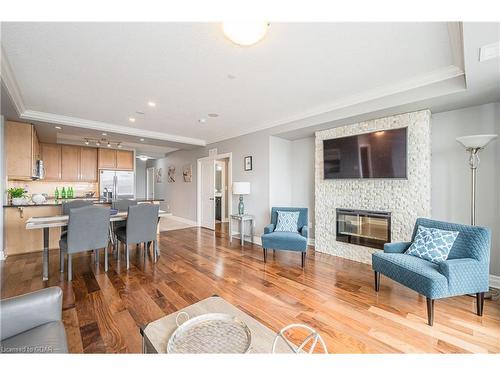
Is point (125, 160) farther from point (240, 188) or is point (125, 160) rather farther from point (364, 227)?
point (364, 227)

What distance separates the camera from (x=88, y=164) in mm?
6281

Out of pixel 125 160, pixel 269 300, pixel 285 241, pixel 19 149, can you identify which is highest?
pixel 125 160

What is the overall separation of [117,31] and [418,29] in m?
2.40

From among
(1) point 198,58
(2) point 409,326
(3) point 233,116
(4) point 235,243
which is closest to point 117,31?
(1) point 198,58

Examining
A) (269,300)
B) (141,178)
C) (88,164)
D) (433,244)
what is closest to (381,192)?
(433,244)

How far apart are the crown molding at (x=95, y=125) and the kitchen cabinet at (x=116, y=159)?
2.45 metres

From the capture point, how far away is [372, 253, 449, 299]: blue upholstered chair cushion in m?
1.88

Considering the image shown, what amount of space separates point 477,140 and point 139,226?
4292 mm

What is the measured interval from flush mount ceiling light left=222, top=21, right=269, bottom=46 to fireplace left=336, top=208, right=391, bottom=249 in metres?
2.98

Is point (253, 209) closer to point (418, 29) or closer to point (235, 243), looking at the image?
point (235, 243)

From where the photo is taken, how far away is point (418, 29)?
5.72 ft

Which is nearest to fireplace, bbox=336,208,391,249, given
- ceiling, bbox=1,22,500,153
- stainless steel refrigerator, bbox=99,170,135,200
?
ceiling, bbox=1,22,500,153

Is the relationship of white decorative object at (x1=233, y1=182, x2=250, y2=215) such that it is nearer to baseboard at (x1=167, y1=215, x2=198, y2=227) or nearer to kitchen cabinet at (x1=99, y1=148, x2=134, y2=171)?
baseboard at (x1=167, y1=215, x2=198, y2=227)

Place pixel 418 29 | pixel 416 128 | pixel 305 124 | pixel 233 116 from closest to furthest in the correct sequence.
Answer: pixel 418 29, pixel 416 128, pixel 305 124, pixel 233 116
